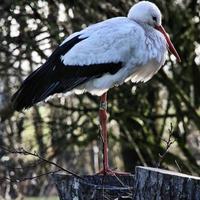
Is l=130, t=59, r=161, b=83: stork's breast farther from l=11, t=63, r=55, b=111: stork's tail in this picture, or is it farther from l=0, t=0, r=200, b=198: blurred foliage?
l=0, t=0, r=200, b=198: blurred foliage

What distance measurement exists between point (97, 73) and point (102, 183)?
1.58 metres

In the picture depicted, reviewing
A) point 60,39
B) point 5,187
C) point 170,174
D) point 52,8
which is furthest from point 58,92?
point 5,187

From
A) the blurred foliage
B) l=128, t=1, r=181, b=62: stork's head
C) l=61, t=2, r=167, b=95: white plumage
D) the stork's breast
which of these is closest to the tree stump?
l=61, t=2, r=167, b=95: white plumage

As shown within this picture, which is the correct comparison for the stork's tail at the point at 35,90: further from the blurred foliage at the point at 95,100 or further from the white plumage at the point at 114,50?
the blurred foliage at the point at 95,100

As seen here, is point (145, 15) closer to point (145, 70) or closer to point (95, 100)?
point (145, 70)

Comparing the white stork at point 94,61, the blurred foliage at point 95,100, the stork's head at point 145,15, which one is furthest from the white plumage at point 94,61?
the blurred foliage at point 95,100

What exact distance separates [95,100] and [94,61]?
315cm

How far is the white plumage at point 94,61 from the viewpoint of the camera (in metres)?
5.95

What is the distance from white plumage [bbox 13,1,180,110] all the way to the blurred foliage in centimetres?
140

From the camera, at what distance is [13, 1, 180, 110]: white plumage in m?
5.95

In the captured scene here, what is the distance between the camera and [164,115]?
9469mm

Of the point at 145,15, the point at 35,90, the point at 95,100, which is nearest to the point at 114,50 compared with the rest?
the point at 145,15

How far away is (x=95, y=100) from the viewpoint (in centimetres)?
920

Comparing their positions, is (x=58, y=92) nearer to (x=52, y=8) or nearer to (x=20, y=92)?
(x=20, y=92)
